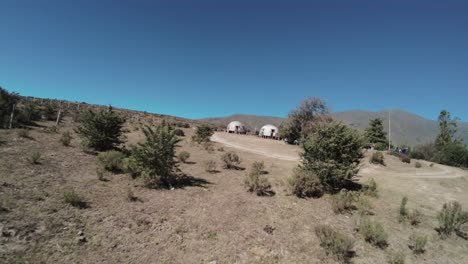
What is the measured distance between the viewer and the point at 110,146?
528 inches

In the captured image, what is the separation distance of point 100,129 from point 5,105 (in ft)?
31.6

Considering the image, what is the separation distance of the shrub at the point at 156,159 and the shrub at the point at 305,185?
513 centimetres

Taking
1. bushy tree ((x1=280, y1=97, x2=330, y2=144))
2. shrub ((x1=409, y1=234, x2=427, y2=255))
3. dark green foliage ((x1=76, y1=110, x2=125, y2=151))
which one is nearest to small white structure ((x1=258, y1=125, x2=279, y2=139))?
bushy tree ((x1=280, y1=97, x2=330, y2=144))

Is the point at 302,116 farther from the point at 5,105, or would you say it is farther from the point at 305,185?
the point at 5,105

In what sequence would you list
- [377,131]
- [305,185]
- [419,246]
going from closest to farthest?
[419,246] → [305,185] → [377,131]

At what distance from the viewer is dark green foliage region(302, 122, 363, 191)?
1072 cm

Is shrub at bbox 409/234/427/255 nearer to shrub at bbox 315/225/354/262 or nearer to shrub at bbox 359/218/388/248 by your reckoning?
shrub at bbox 359/218/388/248

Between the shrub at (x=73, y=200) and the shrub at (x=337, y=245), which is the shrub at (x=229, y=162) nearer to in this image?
the shrub at (x=337, y=245)

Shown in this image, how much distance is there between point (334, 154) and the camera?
36.7 feet

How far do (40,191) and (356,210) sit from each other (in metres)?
10.6

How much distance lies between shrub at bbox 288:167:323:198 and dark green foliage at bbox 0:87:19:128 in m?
18.4

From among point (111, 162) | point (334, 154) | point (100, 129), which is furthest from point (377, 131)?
point (111, 162)

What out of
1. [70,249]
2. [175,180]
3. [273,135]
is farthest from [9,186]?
[273,135]

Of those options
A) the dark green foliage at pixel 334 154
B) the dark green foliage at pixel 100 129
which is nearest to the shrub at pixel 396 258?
the dark green foliage at pixel 334 154
